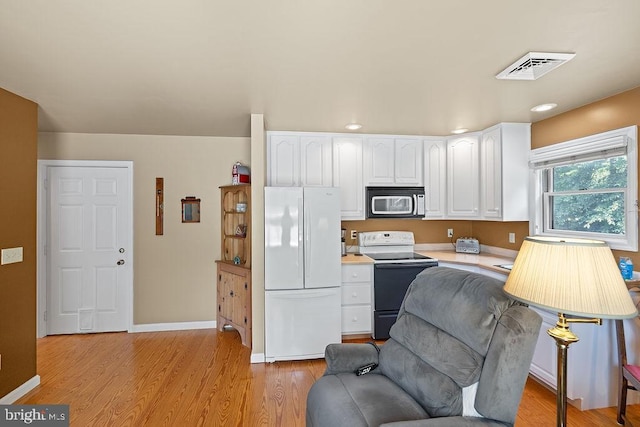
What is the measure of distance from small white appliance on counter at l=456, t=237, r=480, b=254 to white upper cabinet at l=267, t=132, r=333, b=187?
6.34 feet

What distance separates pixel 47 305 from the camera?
12.3ft

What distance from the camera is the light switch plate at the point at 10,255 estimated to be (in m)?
2.41

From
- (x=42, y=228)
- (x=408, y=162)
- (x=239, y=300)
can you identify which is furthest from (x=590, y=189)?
(x=42, y=228)

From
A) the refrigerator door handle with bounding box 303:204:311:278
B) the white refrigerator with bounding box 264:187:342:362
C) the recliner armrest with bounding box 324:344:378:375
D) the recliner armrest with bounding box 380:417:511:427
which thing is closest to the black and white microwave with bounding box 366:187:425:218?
the white refrigerator with bounding box 264:187:342:362

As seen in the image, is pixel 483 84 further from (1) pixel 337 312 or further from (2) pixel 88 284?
(2) pixel 88 284

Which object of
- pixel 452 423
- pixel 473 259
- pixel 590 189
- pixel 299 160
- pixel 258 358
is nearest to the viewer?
pixel 452 423

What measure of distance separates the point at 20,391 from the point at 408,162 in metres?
4.31

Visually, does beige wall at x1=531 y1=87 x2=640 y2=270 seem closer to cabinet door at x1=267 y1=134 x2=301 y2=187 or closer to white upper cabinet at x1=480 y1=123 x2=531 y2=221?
white upper cabinet at x1=480 y1=123 x2=531 y2=221

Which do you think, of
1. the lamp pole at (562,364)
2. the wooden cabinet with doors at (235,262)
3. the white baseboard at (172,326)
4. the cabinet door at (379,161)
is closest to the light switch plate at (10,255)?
the white baseboard at (172,326)

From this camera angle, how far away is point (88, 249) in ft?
12.6

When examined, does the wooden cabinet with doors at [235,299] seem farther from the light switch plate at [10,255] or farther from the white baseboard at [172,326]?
the light switch plate at [10,255]

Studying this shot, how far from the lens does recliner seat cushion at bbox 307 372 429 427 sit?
4.88 feet

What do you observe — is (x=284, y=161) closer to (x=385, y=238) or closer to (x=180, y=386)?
(x=385, y=238)

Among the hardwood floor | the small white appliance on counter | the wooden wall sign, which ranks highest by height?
the wooden wall sign
